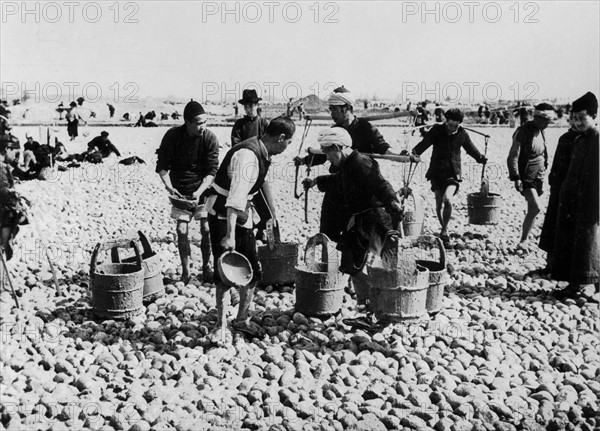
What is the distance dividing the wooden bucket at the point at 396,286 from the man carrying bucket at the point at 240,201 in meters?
1.05

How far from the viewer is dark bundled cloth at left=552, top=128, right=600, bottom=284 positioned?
614cm

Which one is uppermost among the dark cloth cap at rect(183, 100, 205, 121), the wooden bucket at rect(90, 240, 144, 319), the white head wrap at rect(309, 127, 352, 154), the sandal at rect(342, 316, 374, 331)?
the dark cloth cap at rect(183, 100, 205, 121)

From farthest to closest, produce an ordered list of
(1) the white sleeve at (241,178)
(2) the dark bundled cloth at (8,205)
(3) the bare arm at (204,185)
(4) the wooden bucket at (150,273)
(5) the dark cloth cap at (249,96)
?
1. (5) the dark cloth cap at (249,96)
2. (3) the bare arm at (204,185)
3. (4) the wooden bucket at (150,273)
4. (2) the dark bundled cloth at (8,205)
5. (1) the white sleeve at (241,178)

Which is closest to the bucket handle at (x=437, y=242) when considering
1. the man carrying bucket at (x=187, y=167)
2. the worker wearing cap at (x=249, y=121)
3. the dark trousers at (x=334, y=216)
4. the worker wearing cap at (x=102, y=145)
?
the dark trousers at (x=334, y=216)

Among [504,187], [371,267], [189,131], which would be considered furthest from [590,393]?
[504,187]

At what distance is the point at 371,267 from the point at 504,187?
9908mm

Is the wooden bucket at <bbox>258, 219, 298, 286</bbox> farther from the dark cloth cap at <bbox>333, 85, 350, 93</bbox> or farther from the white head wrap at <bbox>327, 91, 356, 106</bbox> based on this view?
the dark cloth cap at <bbox>333, 85, 350, 93</bbox>

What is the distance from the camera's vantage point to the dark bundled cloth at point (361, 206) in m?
5.42

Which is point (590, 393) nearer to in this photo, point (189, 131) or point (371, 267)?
point (371, 267)

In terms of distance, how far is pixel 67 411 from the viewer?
423 cm

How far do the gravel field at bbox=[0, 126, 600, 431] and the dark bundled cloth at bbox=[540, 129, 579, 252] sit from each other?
542 millimetres

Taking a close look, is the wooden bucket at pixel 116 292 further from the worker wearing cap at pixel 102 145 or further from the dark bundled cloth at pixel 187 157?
the worker wearing cap at pixel 102 145

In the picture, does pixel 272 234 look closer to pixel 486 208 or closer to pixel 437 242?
pixel 437 242

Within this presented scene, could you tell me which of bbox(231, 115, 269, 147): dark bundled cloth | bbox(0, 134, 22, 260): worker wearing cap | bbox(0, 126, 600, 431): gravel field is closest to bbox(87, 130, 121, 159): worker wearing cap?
bbox(0, 126, 600, 431): gravel field
